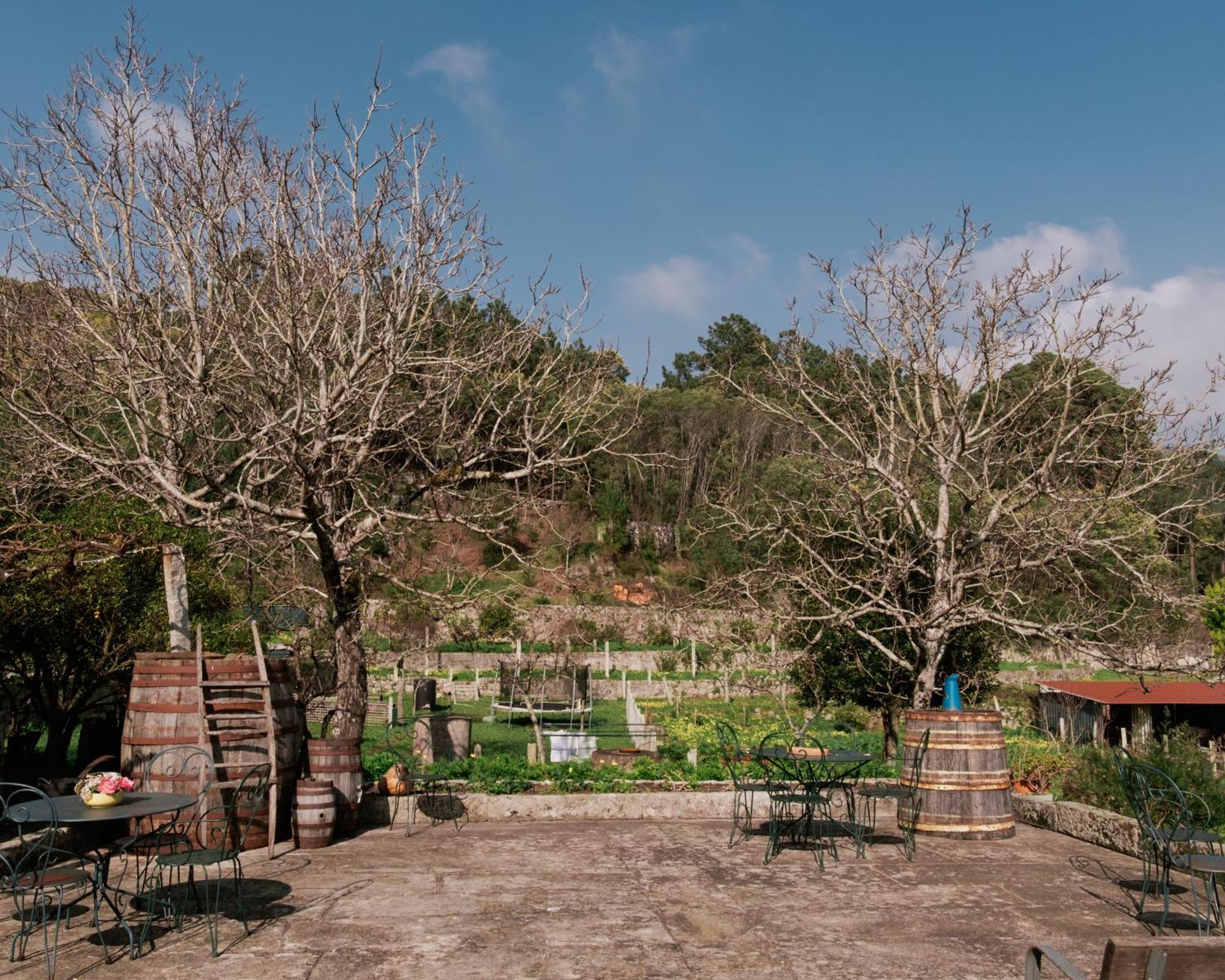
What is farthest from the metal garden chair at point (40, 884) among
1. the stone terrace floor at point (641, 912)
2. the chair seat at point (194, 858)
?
the chair seat at point (194, 858)

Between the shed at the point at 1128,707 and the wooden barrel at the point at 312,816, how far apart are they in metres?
18.6

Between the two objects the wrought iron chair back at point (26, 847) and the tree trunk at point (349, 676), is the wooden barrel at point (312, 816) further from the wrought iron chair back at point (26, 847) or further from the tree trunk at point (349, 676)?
the wrought iron chair back at point (26, 847)

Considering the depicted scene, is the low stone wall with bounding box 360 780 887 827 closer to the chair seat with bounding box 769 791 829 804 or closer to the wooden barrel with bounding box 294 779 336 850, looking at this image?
the wooden barrel with bounding box 294 779 336 850

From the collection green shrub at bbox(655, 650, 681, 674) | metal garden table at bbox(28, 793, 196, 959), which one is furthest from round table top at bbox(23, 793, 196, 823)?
green shrub at bbox(655, 650, 681, 674)

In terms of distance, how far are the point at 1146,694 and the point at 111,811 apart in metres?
22.5

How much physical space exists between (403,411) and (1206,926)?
9.95 meters

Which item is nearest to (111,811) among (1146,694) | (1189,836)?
(1189,836)

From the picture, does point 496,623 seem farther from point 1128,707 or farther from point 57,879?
point 57,879

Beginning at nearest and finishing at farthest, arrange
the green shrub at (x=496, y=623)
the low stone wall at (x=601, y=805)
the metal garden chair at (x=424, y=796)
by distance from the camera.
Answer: the metal garden chair at (x=424, y=796), the low stone wall at (x=601, y=805), the green shrub at (x=496, y=623)

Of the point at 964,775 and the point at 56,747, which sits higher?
the point at 56,747

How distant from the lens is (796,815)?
9977mm

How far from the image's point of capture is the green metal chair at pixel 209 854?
5723 millimetres

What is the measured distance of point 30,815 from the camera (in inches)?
212

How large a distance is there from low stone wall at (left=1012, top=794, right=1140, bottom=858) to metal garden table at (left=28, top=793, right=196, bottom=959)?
295 inches
